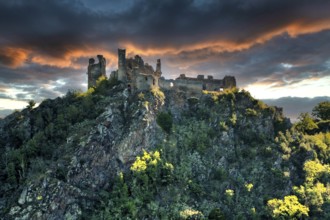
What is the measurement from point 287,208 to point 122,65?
4117cm

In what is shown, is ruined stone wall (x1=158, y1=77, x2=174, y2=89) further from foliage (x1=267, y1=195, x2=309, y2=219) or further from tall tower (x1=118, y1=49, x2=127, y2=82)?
foliage (x1=267, y1=195, x2=309, y2=219)

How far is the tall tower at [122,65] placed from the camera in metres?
76.3

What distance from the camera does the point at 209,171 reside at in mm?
69375

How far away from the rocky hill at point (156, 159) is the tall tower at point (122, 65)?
7.79 ft

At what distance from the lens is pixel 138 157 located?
6456cm

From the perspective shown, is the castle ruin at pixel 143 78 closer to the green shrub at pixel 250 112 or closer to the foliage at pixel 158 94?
the foliage at pixel 158 94

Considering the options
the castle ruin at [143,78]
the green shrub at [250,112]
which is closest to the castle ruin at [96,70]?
the castle ruin at [143,78]

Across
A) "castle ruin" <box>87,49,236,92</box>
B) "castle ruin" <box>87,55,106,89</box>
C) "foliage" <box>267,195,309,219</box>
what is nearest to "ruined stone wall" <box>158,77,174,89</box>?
"castle ruin" <box>87,49,236,92</box>

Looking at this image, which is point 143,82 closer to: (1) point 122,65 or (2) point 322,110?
(1) point 122,65

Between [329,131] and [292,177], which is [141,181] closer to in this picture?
[292,177]

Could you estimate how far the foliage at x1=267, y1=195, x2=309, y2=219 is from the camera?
2498 inches

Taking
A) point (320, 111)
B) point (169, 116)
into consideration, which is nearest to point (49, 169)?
point (169, 116)

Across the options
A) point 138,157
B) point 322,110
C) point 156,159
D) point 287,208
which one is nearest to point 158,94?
point 156,159

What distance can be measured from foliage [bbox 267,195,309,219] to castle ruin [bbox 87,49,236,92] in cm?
2948
